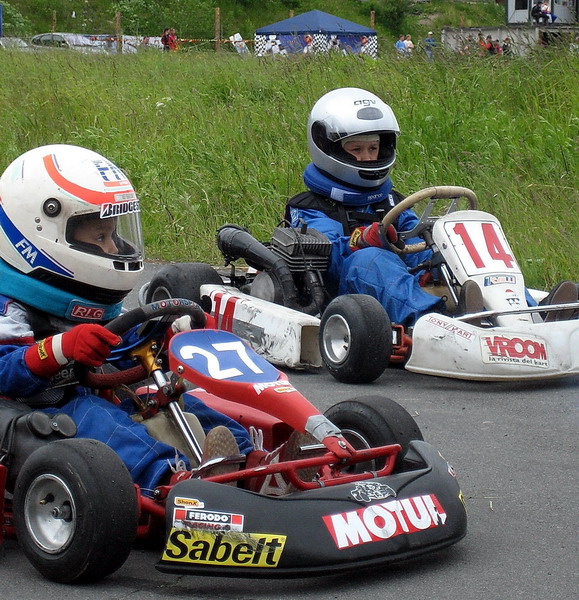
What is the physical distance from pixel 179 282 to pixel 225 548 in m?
3.63

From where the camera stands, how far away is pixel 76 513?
2979 mm

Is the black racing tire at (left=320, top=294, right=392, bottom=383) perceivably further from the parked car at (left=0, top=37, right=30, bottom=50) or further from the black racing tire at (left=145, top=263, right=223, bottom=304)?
the parked car at (left=0, top=37, right=30, bottom=50)

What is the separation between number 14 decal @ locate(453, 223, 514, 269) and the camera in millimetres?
5855

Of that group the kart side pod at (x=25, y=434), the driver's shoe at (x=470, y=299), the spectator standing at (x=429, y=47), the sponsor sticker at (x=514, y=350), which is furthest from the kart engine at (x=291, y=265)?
the spectator standing at (x=429, y=47)

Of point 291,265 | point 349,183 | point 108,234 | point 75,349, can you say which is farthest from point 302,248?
point 75,349

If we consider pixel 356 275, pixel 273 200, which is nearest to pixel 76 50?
pixel 273 200

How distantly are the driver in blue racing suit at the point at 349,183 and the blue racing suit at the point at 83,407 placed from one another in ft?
8.75

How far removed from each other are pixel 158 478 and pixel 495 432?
6.24ft

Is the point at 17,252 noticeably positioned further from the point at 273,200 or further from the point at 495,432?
the point at 273,200

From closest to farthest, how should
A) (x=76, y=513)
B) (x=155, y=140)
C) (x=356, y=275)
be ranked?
1. (x=76, y=513)
2. (x=356, y=275)
3. (x=155, y=140)

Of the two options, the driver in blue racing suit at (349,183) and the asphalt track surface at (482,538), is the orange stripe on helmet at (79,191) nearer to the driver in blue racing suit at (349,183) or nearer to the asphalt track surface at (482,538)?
the asphalt track surface at (482,538)

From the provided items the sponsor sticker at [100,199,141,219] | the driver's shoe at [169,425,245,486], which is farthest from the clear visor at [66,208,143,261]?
the driver's shoe at [169,425,245,486]

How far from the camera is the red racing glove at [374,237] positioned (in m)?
6.11

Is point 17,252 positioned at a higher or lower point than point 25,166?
lower
